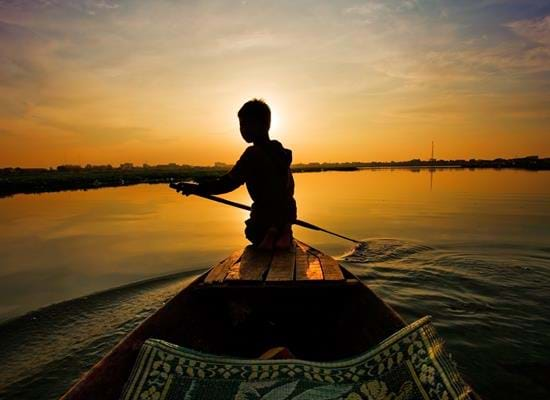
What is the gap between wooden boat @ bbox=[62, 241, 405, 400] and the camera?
10.9 feet

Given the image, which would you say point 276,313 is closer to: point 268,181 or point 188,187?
point 268,181

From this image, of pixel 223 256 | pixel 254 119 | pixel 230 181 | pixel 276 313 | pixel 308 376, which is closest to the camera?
pixel 308 376

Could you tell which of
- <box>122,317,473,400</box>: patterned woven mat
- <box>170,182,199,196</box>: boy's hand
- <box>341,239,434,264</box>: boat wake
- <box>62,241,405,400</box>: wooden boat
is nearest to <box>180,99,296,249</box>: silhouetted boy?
<box>170,182,199,196</box>: boy's hand

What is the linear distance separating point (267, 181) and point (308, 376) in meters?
3.27

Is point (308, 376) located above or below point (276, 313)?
above

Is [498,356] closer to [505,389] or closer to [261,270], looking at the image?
Answer: [505,389]

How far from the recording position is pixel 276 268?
3830 mm

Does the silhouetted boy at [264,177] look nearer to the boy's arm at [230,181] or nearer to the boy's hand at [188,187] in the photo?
the boy's arm at [230,181]

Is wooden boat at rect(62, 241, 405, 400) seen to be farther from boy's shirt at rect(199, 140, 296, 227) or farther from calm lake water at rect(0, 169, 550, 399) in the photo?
calm lake water at rect(0, 169, 550, 399)

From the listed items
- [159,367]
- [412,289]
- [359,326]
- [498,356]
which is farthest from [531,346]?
[159,367]

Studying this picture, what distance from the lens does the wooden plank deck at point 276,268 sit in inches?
135

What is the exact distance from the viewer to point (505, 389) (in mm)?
4125

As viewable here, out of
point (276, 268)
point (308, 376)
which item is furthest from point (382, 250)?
point (308, 376)

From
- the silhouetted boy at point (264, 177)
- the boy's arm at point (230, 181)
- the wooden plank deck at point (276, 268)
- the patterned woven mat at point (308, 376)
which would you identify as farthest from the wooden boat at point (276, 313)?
the boy's arm at point (230, 181)
